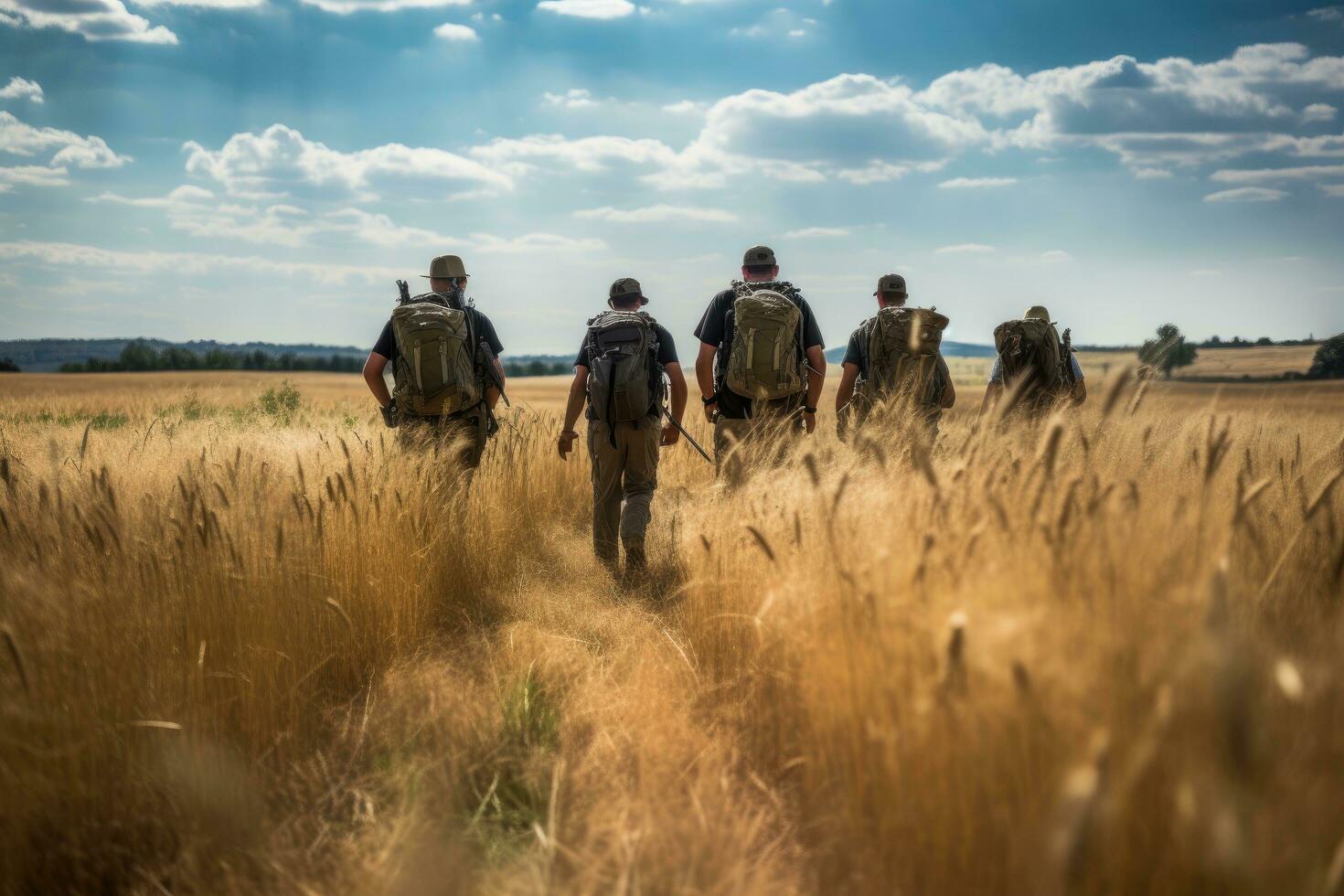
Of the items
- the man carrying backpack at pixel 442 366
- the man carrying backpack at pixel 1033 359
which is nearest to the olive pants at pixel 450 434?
the man carrying backpack at pixel 442 366

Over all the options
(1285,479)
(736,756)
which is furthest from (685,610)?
(1285,479)

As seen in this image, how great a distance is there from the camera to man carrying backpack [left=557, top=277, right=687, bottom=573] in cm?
547

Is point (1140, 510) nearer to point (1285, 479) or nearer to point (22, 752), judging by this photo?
point (1285, 479)

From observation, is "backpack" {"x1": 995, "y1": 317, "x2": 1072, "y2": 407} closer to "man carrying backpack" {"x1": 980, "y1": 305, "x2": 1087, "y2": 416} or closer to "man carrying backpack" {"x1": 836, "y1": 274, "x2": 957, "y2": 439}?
"man carrying backpack" {"x1": 980, "y1": 305, "x2": 1087, "y2": 416}

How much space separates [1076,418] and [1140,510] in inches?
61.0

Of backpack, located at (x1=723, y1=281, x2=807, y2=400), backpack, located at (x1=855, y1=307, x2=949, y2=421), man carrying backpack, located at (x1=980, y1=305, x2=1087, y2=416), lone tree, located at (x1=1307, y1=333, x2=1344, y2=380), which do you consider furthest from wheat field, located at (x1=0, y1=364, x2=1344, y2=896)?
lone tree, located at (x1=1307, y1=333, x2=1344, y2=380)

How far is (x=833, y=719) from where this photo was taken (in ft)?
7.48

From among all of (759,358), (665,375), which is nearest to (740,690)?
(665,375)

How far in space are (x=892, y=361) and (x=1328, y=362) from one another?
55139mm

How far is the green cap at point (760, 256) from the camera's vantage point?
255 inches

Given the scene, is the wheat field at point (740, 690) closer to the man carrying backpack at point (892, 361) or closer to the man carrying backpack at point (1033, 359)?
the man carrying backpack at point (892, 361)

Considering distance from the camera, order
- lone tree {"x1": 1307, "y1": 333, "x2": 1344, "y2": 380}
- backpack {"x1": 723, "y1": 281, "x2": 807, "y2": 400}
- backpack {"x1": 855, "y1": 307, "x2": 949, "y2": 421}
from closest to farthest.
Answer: backpack {"x1": 723, "y1": 281, "x2": 807, "y2": 400}, backpack {"x1": 855, "y1": 307, "x2": 949, "y2": 421}, lone tree {"x1": 1307, "y1": 333, "x2": 1344, "y2": 380}

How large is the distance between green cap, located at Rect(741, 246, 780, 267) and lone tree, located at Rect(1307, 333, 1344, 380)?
5089 centimetres

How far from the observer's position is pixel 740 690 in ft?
10.8
